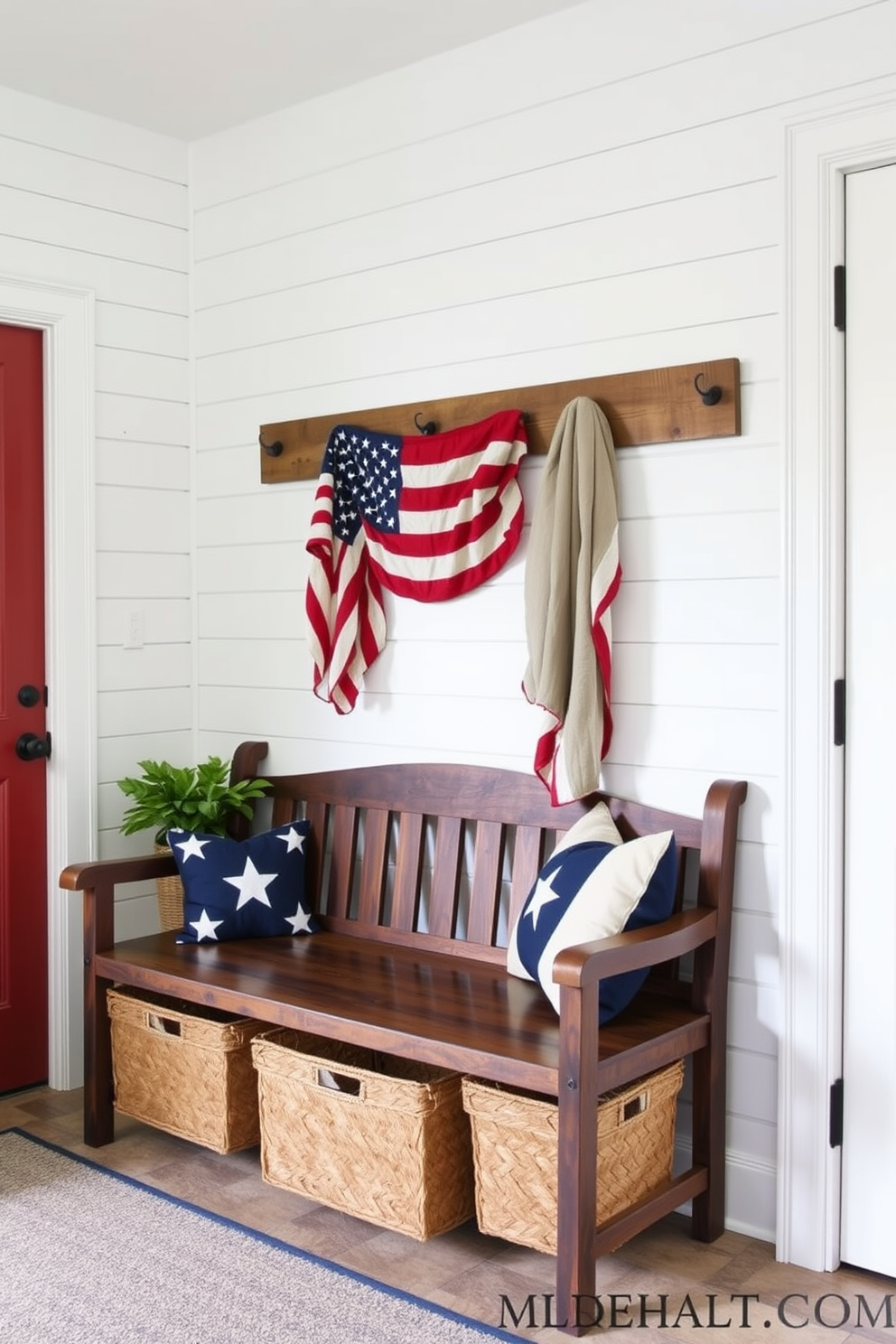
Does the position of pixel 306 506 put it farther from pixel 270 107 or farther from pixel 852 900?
pixel 852 900

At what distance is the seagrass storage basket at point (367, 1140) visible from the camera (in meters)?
2.54

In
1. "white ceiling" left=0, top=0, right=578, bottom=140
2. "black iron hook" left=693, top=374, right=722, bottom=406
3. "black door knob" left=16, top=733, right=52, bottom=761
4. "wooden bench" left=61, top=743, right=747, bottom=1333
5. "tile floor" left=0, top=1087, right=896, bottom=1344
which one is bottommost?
"tile floor" left=0, top=1087, right=896, bottom=1344

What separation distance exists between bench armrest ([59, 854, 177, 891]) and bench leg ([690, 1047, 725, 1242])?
1447mm

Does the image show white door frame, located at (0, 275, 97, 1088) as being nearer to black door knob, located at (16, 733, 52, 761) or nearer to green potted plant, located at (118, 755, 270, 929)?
black door knob, located at (16, 733, 52, 761)

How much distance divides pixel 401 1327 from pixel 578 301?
83.5 inches

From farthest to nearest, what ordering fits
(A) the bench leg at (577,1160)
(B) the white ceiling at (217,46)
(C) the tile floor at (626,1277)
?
(B) the white ceiling at (217,46)
(C) the tile floor at (626,1277)
(A) the bench leg at (577,1160)

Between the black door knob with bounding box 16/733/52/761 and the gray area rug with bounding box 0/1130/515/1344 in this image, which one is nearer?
the gray area rug with bounding box 0/1130/515/1344

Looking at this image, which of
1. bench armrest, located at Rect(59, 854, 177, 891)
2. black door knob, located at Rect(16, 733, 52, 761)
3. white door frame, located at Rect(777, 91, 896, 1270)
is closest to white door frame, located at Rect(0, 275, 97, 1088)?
black door knob, located at Rect(16, 733, 52, 761)

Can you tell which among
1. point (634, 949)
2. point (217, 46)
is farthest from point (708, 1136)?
point (217, 46)

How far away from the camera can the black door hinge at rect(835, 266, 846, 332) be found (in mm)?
2506

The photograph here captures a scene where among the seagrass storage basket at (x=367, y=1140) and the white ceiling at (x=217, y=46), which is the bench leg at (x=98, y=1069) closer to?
the seagrass storage basket at (x=367, y=1140)

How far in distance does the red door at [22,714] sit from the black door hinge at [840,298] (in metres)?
2.09

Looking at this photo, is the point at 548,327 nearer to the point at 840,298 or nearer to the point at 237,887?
the point at 840,298

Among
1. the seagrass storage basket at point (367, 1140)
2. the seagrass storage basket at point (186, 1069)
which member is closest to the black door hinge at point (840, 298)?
the seagrass storage basket at point (367, 1140)
